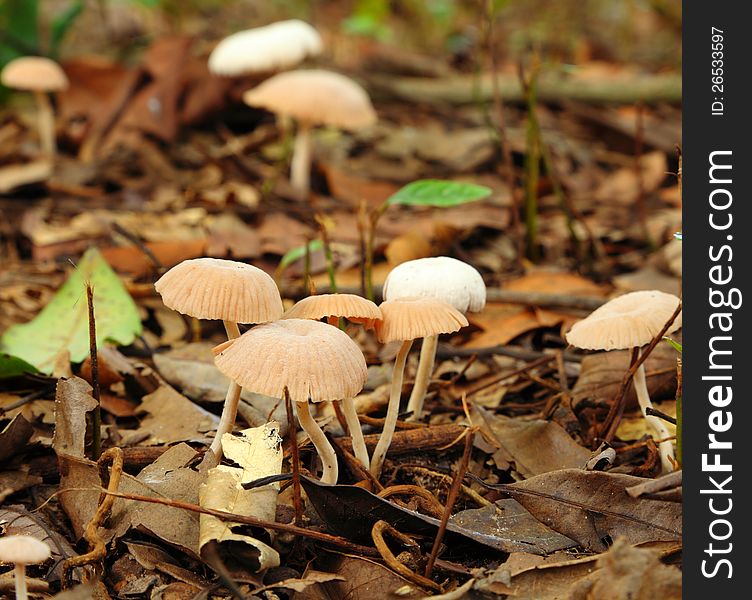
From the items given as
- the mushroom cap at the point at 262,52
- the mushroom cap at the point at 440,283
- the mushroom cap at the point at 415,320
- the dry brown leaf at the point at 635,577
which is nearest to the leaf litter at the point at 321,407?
the dry brown leaf at the point at 635,577

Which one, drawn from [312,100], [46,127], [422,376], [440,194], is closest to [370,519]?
[422,376]

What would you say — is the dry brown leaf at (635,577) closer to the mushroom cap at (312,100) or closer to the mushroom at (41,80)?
the mushroom cap at (312,100)

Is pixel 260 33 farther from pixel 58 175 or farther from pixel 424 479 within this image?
pixel 424 479

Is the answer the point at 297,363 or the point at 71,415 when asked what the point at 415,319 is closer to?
the point at 297,363
